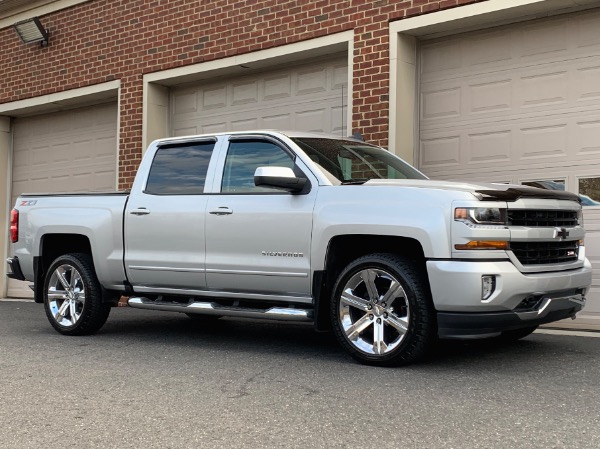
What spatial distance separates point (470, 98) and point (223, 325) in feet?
13.3

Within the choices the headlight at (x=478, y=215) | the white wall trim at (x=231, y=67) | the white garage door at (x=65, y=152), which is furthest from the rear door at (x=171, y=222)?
the white garage door at (x=65, y=152)

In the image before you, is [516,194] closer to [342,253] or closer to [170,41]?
[342,253]

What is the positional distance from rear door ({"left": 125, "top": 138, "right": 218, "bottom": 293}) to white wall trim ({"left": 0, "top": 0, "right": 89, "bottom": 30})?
7695 mm

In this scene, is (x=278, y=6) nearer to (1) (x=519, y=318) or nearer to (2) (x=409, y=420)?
(1) (x=519, y=318)

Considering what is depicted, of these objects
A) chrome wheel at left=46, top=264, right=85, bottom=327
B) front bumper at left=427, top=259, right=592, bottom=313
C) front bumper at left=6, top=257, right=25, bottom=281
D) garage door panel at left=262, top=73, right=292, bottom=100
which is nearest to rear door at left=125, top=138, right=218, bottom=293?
chrome wheel at left=46, top=264, right=85, bottom=327

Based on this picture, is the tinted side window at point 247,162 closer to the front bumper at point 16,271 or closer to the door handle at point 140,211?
the door handle at point 140,211

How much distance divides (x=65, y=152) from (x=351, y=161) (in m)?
9.21

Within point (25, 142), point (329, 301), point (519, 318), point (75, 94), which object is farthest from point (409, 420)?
point (25, 142)

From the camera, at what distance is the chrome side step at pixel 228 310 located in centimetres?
633

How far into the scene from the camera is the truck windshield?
21.6 ft

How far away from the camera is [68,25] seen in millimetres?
14234

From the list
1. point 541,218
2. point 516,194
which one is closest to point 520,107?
point 541,218

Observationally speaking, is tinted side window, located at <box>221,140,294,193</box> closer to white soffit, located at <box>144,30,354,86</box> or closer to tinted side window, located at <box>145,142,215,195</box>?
tinted side window, located at <box>145,142,215,195</box>

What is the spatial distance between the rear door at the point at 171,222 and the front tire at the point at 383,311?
60.8 inches
